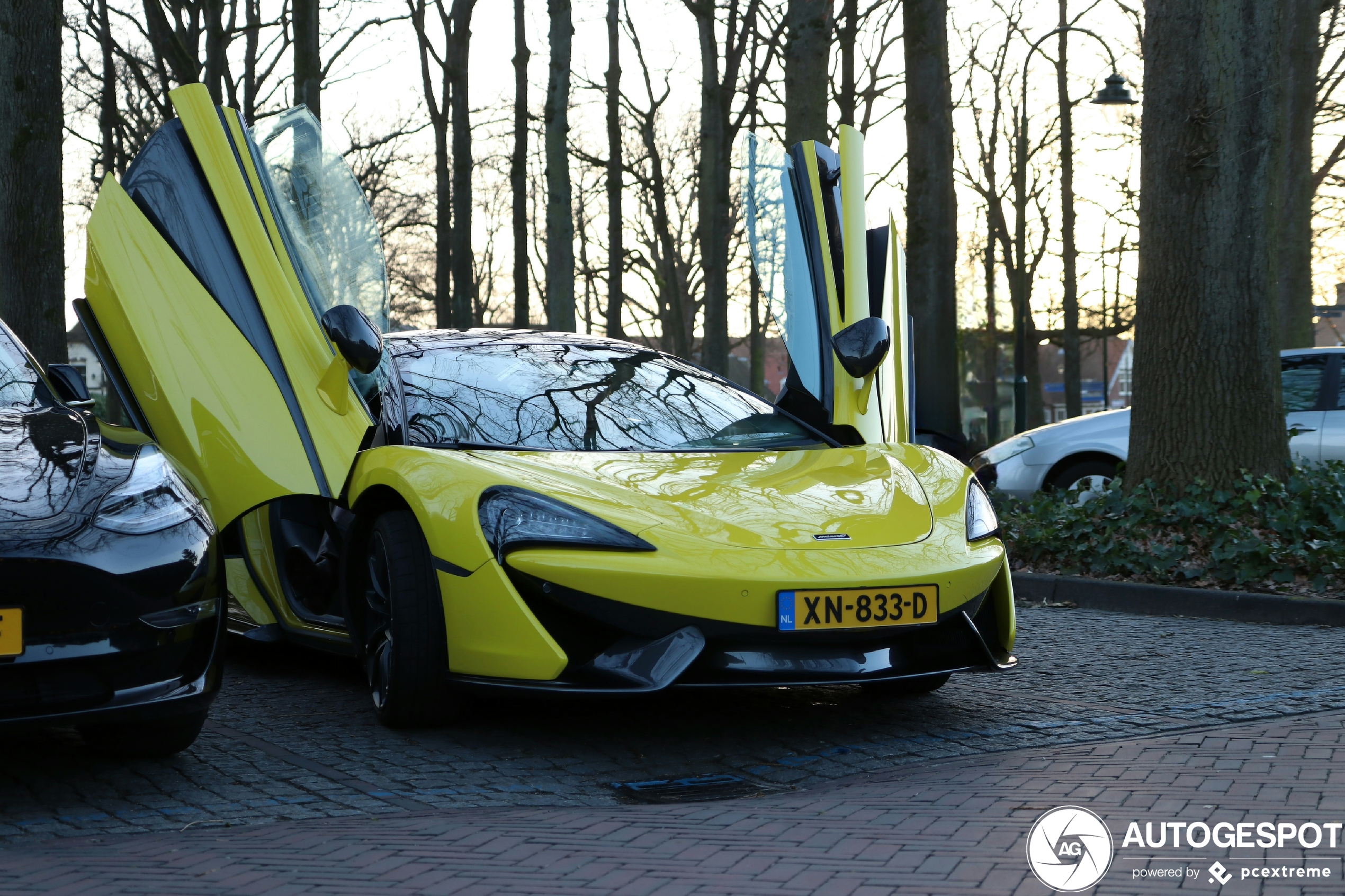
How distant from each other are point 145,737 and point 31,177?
6166mm

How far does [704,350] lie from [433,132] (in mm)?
6165

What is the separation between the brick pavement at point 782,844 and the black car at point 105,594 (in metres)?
0.39

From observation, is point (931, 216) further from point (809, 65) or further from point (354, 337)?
point (354, 337)

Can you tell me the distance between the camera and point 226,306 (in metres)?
5.22

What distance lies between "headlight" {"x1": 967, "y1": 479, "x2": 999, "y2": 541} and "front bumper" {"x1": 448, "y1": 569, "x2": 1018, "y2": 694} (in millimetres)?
542

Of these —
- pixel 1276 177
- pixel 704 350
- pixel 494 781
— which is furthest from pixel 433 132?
pixel 494 781

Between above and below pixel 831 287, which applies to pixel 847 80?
above

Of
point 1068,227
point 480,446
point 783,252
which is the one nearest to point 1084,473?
point 783,252

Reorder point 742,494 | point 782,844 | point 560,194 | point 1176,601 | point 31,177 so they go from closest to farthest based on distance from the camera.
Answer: point 782,844 < point 742,494 < point 1176,601 < point 31,177 < point 560,194

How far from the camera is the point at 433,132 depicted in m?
24.7

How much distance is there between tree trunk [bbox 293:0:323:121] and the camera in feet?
49.4

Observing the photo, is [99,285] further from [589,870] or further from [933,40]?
[933,40]

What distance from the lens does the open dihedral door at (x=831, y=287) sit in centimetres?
548

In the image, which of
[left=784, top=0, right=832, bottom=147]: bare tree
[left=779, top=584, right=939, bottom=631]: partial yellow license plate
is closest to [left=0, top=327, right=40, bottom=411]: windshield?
[left=779, top=584, right=939, bottom=631]: partial yellow license plate
